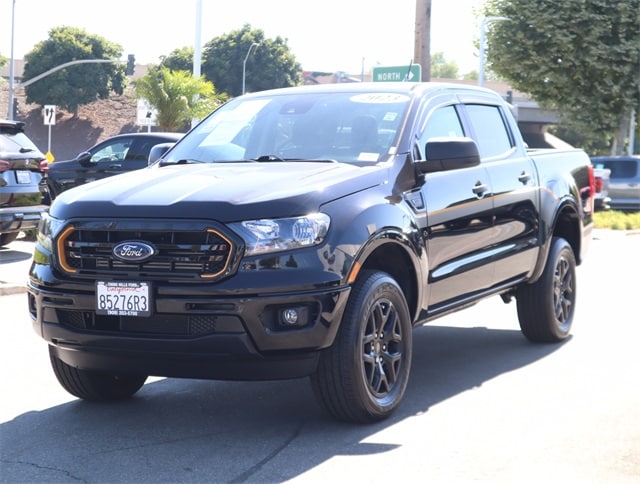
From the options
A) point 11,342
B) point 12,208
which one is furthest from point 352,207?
point 12,208

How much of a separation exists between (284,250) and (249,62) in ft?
268

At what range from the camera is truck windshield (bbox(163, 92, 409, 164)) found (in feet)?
20.6

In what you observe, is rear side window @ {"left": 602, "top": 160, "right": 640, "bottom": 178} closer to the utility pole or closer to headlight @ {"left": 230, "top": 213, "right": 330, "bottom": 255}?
the utility pole

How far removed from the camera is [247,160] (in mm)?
6414

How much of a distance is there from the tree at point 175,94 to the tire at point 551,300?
→ 2065 centimetres

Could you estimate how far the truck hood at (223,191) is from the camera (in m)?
5.15

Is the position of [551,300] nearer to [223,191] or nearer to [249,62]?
[223,191]

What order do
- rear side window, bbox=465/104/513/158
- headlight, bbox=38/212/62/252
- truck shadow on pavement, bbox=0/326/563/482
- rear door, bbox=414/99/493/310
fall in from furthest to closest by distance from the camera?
rear side window, bbox=465/104/513/158, rear door, bbox=414/99/493/310, headlight, bbox=38/212/62/252, truck shadow on pavement, bbox=0/326/563/482

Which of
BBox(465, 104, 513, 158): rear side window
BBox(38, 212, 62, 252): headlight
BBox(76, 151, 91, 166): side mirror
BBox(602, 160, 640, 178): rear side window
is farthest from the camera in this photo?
BBox(602, 160, 640, 178): rear side window

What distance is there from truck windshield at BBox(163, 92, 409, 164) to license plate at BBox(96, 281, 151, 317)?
1495mm

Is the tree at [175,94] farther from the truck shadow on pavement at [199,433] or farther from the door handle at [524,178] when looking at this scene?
the truck shadow on pavement at [199,433]

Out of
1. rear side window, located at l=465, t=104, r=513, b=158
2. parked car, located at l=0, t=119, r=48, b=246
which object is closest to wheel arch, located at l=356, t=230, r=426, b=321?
rear side window, located at l=465, t=104, r=513, b=158

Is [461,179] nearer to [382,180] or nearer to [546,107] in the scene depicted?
[382,180]

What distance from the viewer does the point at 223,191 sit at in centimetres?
533
